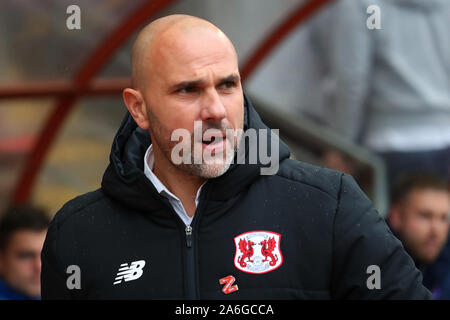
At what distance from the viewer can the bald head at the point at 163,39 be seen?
2.28 metres

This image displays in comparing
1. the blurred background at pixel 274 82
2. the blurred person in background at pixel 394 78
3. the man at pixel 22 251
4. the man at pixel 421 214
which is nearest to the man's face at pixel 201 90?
the man at pixel 22 251

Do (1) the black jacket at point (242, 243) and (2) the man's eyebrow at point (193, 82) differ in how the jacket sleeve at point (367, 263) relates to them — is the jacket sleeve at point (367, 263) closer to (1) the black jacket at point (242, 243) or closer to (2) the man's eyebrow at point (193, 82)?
(1) the black jacket at point (242, 243)

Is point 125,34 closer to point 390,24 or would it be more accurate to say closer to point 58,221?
point 390,24

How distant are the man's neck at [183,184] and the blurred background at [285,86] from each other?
244 centimetres

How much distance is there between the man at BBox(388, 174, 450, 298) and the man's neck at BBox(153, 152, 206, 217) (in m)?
2.23

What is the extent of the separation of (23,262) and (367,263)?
6.89 feet

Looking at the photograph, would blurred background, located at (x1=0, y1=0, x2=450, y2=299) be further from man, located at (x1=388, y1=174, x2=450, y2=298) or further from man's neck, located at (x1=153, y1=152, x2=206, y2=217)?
man's neck, located at (x1=153, y1=152, x2=206, y2=217)

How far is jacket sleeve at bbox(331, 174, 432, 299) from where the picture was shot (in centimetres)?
216

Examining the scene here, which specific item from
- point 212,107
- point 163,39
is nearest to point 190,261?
point 212,107

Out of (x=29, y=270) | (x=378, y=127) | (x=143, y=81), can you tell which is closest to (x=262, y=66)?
(x=378, y=127)

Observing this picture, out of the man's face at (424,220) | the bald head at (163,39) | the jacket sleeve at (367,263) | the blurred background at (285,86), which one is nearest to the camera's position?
the jacket sleeve at (367,263)

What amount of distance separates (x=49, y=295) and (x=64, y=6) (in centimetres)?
295

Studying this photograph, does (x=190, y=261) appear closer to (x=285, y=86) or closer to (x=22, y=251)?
(x=22, y=251)

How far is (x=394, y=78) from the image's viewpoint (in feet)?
19.9
